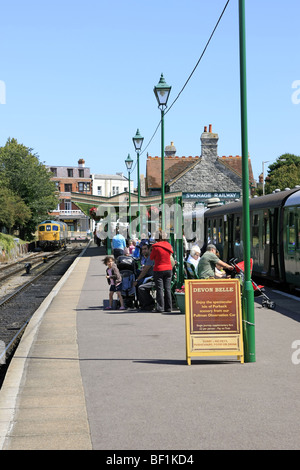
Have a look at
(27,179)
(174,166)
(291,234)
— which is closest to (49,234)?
(27,179)

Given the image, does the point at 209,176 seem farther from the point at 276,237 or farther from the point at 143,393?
the point at 143,393

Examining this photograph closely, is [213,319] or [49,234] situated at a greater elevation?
[49,234]

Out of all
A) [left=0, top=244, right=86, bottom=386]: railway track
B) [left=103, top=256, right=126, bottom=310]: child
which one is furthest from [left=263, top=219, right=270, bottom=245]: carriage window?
[left=0, top=244, right=86, bottom=386]: railway track

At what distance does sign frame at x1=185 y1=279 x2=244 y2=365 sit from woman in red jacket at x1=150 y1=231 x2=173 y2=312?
549 centimetres

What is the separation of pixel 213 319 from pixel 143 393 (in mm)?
1926

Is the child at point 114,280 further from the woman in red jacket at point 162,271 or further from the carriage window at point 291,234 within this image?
the carriage window at point 291,234

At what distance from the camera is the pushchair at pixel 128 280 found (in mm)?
15838

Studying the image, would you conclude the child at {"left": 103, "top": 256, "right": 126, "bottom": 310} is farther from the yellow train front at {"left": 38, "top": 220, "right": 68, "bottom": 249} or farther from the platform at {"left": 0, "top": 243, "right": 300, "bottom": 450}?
the yellow train front at {"left": 38, "top": 220, "right": 68, "bottom": 249}

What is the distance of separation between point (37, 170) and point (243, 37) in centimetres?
6750

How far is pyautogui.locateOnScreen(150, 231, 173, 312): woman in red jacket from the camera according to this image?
1470cm

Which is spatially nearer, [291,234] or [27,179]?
[291,234]

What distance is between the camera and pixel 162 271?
14727 mm
